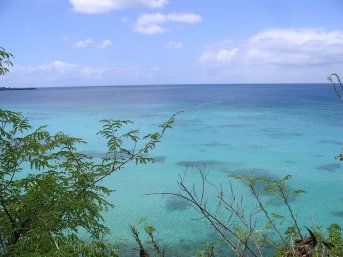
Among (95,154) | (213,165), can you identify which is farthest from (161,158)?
(95,154)

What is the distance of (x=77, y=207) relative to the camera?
359cm

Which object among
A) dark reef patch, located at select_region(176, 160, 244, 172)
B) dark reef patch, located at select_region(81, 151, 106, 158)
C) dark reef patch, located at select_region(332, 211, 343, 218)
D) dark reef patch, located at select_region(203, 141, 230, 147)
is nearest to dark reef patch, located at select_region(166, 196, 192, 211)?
dark reef patch, located at select_region(176, 160, 244, 172)

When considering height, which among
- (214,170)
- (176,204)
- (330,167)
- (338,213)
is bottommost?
(338,213)

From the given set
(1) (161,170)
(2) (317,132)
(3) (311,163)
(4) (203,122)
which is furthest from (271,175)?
(4) (203,122)

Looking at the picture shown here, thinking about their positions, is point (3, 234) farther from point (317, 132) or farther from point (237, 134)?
point (317, 132)

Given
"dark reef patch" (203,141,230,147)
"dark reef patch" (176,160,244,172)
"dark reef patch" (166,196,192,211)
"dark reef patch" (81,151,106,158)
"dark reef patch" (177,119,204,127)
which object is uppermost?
"dark reef patch" (177,119,204,127)

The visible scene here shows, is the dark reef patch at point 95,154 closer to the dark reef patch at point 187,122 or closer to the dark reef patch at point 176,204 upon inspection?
the dark reef patch at point 176,204

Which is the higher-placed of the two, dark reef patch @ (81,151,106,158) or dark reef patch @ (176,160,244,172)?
dark reef patch @ (81,151,106,158)

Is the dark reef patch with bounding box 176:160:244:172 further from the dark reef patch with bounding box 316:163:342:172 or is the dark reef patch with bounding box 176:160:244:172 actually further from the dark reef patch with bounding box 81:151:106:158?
the dark reef patch with bounding box 81:151:106:158

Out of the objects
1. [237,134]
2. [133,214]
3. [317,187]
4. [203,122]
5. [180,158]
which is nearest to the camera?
[133,214]

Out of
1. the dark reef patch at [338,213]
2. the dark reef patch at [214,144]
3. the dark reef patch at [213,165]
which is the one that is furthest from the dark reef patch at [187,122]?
the dark reef patch at [338,213]

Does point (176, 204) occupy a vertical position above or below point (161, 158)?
below

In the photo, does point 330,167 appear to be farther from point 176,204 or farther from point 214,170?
point 176,204

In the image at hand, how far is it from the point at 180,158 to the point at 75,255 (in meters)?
17.5
